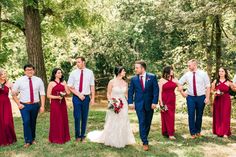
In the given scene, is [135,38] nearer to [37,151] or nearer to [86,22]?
[86,22]

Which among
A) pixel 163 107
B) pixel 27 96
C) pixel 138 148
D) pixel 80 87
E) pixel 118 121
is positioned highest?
pixel 80 87

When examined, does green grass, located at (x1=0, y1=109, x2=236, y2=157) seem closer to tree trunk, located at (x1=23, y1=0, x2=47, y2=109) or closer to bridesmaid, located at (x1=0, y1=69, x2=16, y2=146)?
bridesmaid, located at (x1=0, y1=69, x2=16, y2=146)

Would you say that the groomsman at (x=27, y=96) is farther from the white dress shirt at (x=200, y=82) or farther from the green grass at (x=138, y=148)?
the white dress shirt at (x=200, y=82)

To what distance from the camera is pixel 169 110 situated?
10.9 meters

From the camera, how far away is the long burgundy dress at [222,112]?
11.0m

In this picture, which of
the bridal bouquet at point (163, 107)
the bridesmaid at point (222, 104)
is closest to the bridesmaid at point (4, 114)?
the bridal bouquet at point (163, 107)

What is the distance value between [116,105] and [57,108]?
62.8 inches

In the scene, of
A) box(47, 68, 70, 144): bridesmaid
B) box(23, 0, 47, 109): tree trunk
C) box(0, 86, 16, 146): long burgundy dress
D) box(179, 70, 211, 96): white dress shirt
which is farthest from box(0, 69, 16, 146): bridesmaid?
box(23, 0, 47, 109): tree trunk

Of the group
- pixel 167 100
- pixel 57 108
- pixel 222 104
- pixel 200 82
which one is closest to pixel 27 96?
pixel 57 108

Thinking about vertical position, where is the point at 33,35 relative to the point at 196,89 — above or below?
above

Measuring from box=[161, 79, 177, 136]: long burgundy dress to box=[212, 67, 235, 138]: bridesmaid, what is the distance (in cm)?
131

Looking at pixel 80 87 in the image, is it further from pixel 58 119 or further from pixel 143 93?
pixel 143 93

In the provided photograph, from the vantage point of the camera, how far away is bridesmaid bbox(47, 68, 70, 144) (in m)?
9.87

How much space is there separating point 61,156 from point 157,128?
4682 millimetres
